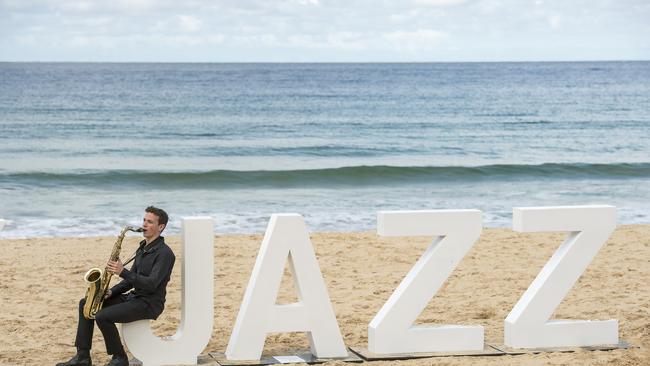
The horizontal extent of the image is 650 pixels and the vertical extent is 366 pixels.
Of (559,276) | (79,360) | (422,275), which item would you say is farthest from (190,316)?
(559,276)

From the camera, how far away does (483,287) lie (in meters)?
12.1

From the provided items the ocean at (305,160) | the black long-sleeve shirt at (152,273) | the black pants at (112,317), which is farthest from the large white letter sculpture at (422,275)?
the ocean at (305,160)

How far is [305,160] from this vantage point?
102 ft

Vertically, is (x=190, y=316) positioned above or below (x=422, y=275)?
below

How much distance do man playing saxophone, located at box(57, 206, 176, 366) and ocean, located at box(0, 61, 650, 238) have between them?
912 centimetres

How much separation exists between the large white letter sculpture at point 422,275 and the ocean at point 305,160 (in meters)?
8.97

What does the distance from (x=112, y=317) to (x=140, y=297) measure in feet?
0.90

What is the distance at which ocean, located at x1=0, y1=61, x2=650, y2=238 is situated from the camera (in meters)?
20.8

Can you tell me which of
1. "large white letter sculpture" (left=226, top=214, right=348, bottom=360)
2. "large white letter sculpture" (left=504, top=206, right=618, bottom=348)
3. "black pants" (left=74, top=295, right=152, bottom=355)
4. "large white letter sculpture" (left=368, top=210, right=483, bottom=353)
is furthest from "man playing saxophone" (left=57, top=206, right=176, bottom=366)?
"large white letter sculpture" (left=504, top=206, right=618, bottom=348)

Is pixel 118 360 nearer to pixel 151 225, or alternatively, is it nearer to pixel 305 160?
pixel 151 225

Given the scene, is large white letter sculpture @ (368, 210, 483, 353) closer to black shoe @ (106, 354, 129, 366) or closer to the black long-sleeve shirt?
the black long-sleeve shirt

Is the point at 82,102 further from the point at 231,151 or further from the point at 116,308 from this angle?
the point at 116,308

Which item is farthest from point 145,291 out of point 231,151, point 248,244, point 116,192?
point 231,151

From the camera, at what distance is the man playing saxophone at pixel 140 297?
7906 millimetres
